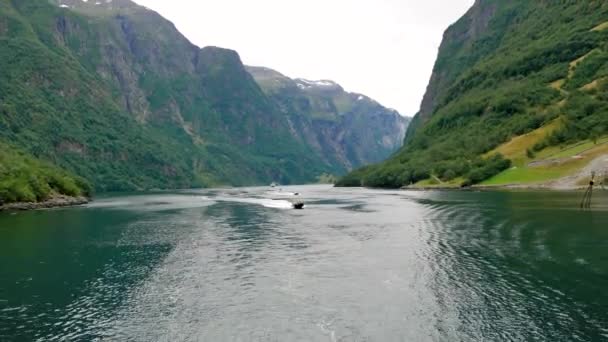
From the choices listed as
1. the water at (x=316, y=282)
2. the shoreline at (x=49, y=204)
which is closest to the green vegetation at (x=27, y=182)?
the shoreline at (x=49, y=204)

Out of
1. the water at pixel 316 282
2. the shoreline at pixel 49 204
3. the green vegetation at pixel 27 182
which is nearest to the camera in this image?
the water at pixel 316 282

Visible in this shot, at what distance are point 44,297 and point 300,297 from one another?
25.8 meters

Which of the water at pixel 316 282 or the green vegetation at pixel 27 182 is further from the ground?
the green vegetation at pixel 27 182

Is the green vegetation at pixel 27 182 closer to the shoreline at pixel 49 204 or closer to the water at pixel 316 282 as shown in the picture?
the shoreline at pixel 49 204

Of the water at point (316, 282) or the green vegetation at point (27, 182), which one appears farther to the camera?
the green vegetation at point (27, 182)

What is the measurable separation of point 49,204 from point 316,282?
479 feet

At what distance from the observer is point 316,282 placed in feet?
174

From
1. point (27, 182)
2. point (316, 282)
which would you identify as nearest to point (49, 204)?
point (27, 182)

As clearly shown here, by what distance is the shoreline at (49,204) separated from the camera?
490ft

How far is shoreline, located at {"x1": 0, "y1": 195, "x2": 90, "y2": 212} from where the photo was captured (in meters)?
149

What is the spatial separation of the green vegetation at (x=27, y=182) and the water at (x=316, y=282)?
64.4 metres

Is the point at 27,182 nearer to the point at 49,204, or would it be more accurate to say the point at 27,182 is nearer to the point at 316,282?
the point at 49,204

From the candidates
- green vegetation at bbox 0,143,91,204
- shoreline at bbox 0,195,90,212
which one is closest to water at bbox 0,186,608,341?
shoreline at bbox 0,195,90,212

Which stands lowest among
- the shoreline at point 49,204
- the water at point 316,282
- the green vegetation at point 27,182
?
the water at point 316,282
